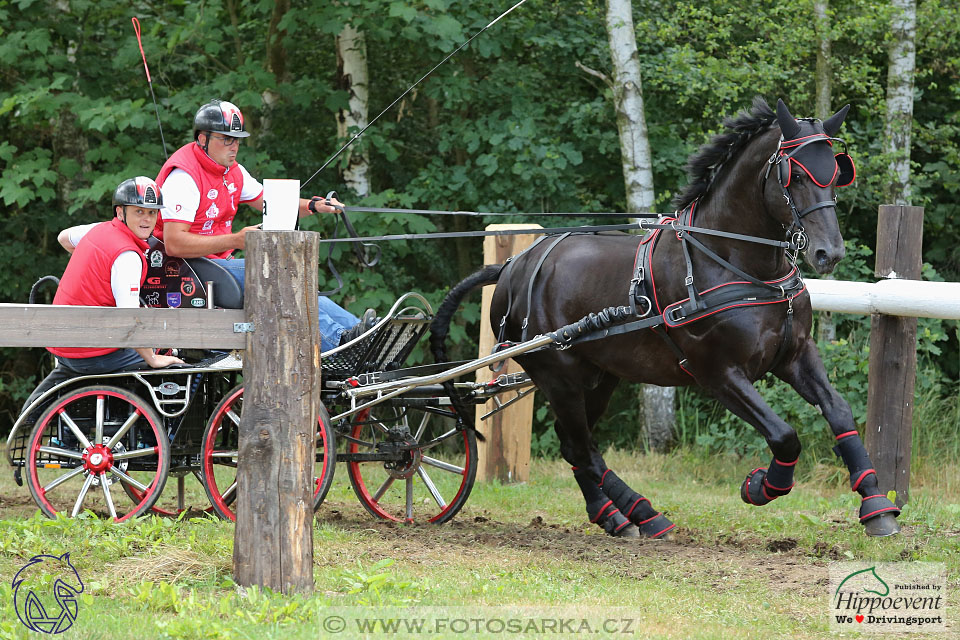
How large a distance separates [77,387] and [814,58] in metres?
7.52

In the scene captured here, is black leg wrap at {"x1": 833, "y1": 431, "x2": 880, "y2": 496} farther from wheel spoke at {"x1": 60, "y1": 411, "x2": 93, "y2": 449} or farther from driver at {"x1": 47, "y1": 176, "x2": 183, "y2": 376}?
wheel spoke at {"x1": 60, "y1": 411, "x2": 93, "y2": 449}

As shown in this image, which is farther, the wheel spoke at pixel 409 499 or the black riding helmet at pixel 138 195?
the wheel spoke at pixel 409 499

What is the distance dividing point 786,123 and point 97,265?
3.56 metres

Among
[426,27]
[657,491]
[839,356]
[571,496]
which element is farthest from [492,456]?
[426,27]

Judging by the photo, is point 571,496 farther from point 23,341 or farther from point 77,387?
point 23,341

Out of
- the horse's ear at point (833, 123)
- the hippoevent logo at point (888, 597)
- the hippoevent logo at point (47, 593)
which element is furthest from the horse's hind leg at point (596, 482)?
the hippoevent logo at point (47, 593)

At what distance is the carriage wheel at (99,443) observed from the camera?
542 centimetres

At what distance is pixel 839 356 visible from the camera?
8.14 metres

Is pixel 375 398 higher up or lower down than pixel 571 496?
higher up

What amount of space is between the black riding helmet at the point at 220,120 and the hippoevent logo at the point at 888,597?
3697 mm

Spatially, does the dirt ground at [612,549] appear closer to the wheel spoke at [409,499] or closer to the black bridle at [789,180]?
the wheel spoke at [409,499]

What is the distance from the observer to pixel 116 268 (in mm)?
5406

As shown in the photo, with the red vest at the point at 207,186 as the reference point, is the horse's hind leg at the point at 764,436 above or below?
below

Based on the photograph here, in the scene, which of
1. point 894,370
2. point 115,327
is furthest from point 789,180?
point 115,327
